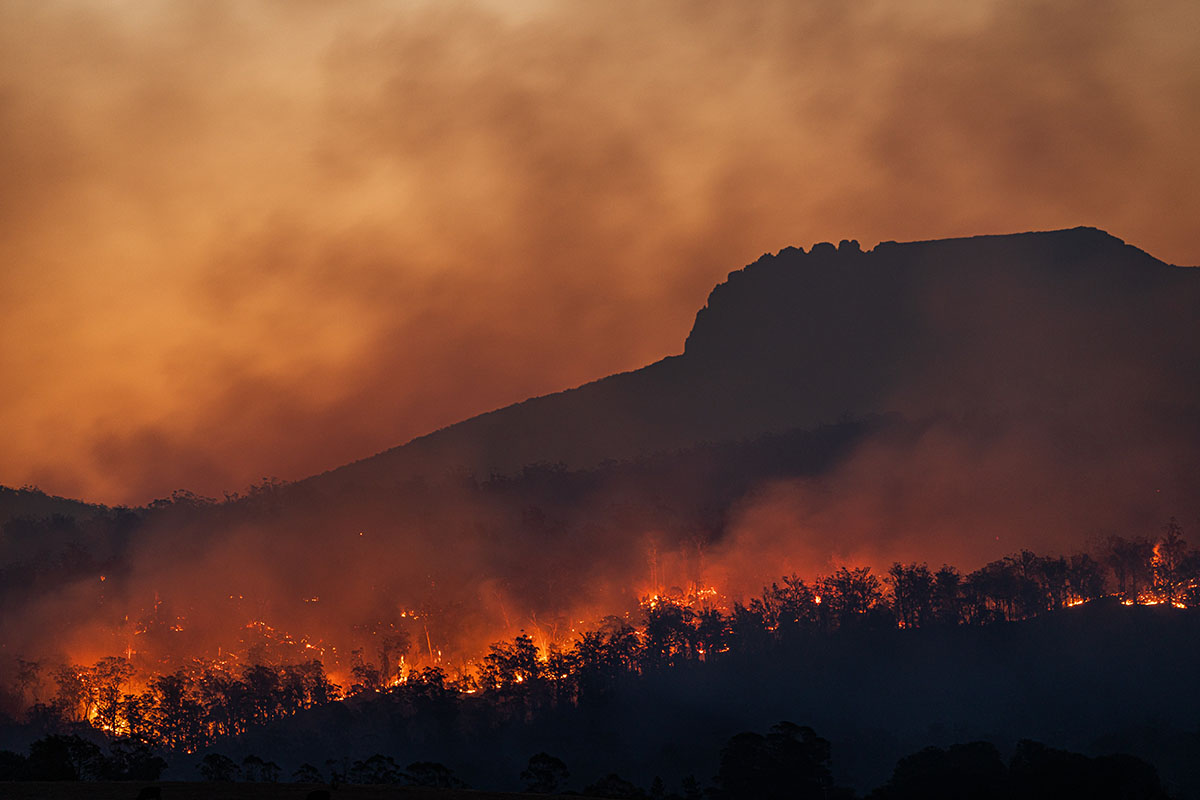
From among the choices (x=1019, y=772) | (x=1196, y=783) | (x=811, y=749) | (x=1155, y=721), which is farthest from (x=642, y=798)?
(x=1155, y=721)

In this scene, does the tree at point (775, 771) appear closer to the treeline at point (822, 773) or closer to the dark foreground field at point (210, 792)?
the treeline at point (822, 773)

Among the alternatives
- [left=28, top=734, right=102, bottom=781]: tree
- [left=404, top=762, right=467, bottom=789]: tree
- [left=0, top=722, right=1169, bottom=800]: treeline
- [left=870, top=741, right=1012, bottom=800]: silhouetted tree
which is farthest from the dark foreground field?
[left=870, top=741, right=1012, bottom=800]: silhouetted tree

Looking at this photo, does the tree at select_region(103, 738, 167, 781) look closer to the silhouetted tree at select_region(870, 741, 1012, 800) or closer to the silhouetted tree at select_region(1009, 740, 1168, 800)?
the silhouetted tree at select_region(870, 741, 1012, 800)

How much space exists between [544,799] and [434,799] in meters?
10.0

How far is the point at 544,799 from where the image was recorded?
84.9m

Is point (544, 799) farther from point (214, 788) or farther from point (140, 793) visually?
point (140, 793)

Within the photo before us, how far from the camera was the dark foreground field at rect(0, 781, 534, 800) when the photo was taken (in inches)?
2943

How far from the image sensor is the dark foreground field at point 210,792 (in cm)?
7475

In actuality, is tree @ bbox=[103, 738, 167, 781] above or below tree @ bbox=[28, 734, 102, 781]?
below

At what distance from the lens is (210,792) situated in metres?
77.7

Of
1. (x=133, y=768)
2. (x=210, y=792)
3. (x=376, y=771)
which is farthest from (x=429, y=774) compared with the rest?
(x=210, y=792)

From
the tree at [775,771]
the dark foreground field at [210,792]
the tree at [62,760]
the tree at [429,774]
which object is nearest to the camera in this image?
the dark foreground field at [210,792]

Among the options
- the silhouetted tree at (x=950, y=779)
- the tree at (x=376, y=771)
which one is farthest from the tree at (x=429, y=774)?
the silhouetted tree at (x=950, y=779)

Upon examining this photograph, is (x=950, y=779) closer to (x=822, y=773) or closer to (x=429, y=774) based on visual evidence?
(x=822, y=773)
